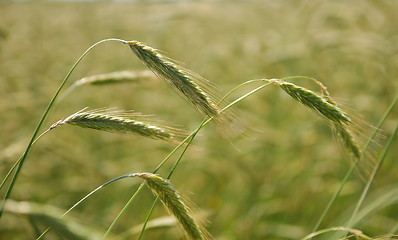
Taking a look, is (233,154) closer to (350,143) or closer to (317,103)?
(350,143)

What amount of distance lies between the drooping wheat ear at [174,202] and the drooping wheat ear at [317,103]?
0.43m

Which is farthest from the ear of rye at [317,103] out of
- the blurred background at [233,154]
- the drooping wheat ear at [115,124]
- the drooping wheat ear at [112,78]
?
the drooping wheat ear at [112,78]

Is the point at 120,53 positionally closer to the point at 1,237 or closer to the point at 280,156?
the point at 280,156

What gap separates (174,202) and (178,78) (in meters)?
0.36

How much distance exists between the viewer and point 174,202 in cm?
96

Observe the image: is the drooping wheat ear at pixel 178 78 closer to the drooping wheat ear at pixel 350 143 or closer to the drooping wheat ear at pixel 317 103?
the drooping wheat ear at pixel 317 103

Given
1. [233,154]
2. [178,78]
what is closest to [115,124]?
[178,78]

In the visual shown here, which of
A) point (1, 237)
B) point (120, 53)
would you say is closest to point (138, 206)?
point (1, 237)

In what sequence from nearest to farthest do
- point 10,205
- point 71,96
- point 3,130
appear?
point 10,205, point 3,130, point 71,96

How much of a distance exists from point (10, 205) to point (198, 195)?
5.48ft

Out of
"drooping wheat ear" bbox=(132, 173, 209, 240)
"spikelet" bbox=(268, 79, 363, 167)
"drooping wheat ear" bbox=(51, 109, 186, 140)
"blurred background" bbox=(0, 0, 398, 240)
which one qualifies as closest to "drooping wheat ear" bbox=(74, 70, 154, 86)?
"blurred background" bbox=(0, 0, 398, 240)

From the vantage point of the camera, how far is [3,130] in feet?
8.44

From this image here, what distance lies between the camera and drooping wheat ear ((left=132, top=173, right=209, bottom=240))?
3.08ft

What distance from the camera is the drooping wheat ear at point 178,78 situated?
1006 mm
